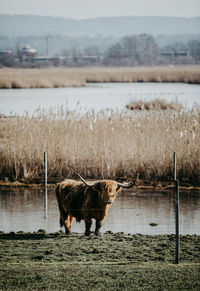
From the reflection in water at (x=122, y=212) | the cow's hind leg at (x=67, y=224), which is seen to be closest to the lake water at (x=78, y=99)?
the reflection in water at (x=122, y=212)

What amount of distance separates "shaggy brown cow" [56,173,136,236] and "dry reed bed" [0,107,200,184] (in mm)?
6806

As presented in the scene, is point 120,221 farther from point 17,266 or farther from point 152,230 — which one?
point 17,266

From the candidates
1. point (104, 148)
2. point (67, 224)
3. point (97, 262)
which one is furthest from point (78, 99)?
point (97, 262)

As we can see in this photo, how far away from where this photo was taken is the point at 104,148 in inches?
746

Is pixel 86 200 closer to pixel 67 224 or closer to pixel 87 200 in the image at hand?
pixel 87 200

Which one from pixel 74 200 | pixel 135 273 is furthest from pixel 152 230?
pixel 135 273

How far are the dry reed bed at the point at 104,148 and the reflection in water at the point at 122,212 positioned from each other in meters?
1.23

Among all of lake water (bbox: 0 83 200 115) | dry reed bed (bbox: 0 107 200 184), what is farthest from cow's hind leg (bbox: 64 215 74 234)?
lake water (bbox: 0 83 200 115)

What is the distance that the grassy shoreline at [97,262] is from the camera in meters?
7.87

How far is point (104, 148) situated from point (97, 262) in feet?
32.5

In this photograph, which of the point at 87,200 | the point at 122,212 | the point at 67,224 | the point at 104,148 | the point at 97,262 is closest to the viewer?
the point at 97,262

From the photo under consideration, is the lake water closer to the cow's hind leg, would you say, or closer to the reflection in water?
the reflection in water

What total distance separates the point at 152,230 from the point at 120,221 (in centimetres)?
112

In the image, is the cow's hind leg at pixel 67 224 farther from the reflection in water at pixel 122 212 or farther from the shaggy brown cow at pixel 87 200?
the reflection in water at pixel 122 212
